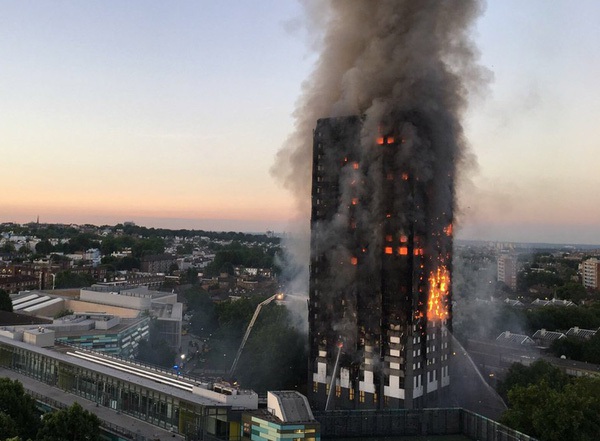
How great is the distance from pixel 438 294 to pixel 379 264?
6.25m

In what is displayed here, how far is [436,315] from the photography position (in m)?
48.9

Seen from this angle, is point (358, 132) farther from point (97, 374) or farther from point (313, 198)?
point (97, 374)

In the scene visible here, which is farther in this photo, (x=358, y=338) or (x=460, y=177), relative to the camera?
(x=460, y=177)

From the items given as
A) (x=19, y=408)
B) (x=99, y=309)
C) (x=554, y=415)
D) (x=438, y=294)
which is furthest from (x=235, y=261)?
(x=554, y=415)

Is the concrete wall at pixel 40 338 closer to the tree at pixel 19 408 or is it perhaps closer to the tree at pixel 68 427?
the tree at pixel 19 408

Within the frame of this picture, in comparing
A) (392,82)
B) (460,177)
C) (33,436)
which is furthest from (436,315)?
(33,436)

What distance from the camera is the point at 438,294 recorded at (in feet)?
162

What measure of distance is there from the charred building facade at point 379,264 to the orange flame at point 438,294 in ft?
0.26

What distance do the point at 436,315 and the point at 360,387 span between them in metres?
8.53

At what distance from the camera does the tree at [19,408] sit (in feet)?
102

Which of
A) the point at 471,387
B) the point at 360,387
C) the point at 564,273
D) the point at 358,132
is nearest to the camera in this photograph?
the point at 360,387

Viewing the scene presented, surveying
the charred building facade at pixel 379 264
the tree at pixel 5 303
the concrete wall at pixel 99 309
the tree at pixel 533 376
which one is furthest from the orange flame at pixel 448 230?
the tree at pixel 5 303

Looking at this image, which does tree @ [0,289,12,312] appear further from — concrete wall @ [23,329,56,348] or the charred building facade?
the charred building facade

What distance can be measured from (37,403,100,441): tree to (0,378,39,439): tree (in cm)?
215
